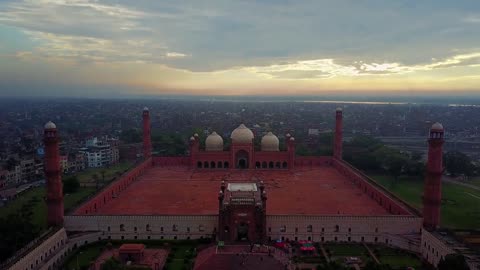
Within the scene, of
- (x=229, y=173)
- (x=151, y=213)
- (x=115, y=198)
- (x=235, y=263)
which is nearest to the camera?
(x=235, y=263)

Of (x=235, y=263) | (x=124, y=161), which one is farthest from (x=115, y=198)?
(x=124, y=161)

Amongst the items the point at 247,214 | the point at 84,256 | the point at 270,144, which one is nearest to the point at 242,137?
the point at 270,144

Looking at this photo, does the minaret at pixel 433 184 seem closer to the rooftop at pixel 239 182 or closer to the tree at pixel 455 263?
the rooftop at pixel 239 182

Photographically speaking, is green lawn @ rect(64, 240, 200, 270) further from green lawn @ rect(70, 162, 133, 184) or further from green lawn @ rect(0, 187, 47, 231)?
green lawn @ rect(70, 162, 133, 184)

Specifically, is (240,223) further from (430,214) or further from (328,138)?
(328,138)

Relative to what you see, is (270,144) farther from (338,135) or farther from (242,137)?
(338,135)

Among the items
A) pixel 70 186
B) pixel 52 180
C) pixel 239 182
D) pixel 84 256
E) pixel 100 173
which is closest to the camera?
pixel 84 256
